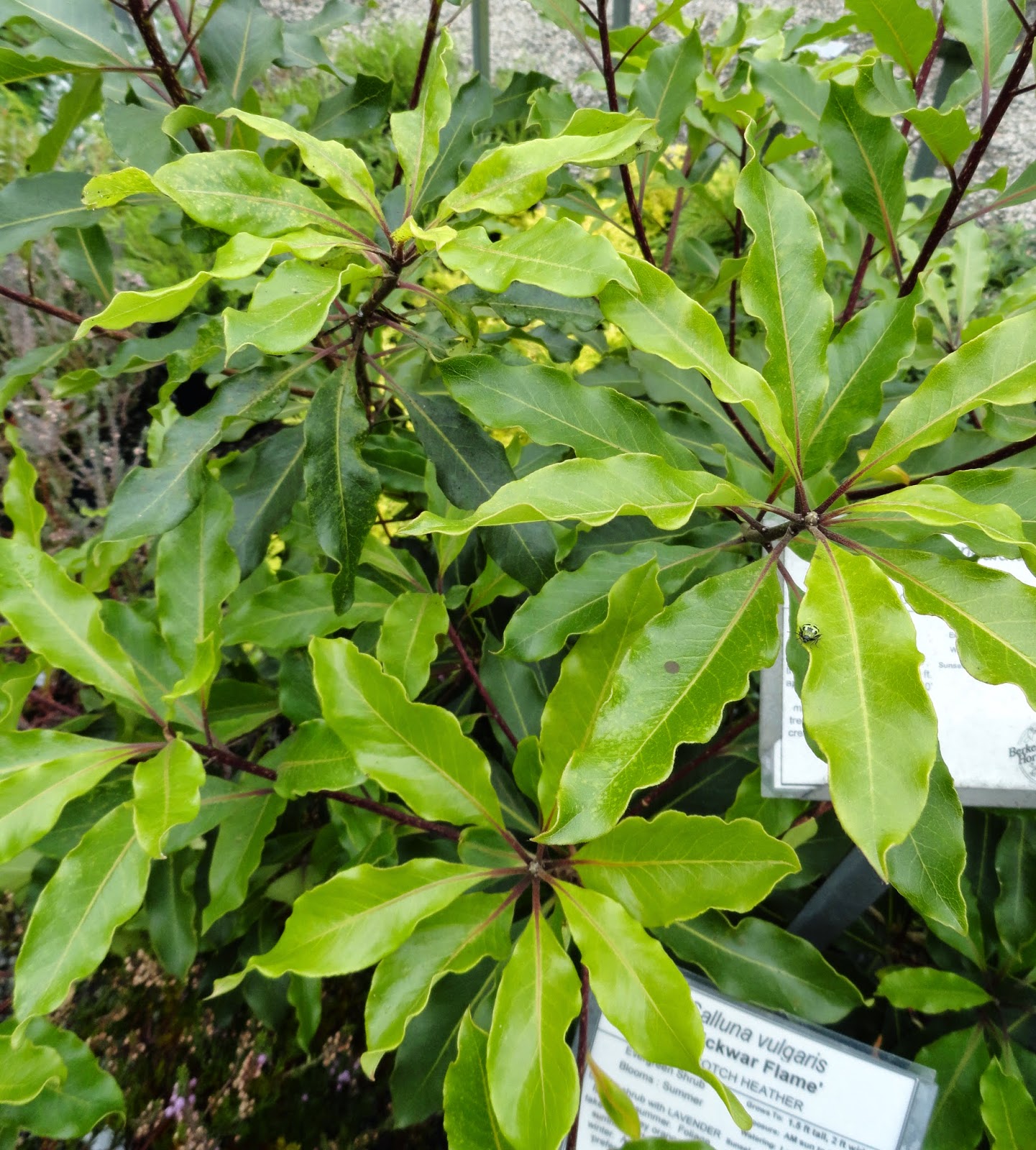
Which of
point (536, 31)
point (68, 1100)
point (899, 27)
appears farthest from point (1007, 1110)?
point (536, 31)

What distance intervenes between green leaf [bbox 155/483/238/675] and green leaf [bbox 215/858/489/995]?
0.40 meters

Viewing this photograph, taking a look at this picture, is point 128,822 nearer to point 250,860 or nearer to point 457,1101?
point 250,860

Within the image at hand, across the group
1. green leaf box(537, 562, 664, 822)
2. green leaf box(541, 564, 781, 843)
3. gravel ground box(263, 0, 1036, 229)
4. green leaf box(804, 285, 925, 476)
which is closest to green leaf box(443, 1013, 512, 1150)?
green leaf box(537, 562, 664, 822)

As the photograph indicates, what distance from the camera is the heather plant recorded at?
2.26ft

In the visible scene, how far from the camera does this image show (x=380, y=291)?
0.90m

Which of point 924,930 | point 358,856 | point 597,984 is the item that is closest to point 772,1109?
point 597,984

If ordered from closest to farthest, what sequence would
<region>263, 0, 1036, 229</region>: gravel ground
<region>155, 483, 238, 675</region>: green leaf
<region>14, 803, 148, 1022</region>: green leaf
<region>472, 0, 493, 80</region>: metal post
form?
<region>14, 803, 148, 1022</region>: green leaf < <region>155, 483, 238, 675</region>: green leaf < <region>472, 0, 493, 80</region>: metal post < <region>263, 0, 1036, 229</region>: gravel ground

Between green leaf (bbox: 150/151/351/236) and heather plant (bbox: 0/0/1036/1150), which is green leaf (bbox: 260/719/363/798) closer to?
heather plant (bbox: 0/0/1036/1150)

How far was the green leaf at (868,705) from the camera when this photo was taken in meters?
0.56

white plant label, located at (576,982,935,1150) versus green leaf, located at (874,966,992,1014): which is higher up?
white plant label, located at (576,982,935,1150)

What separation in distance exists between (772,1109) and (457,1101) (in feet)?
1.26

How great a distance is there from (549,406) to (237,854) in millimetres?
735

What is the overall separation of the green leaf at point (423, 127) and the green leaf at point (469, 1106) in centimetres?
93

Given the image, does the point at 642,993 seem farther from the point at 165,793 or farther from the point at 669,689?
the point at 165,793
